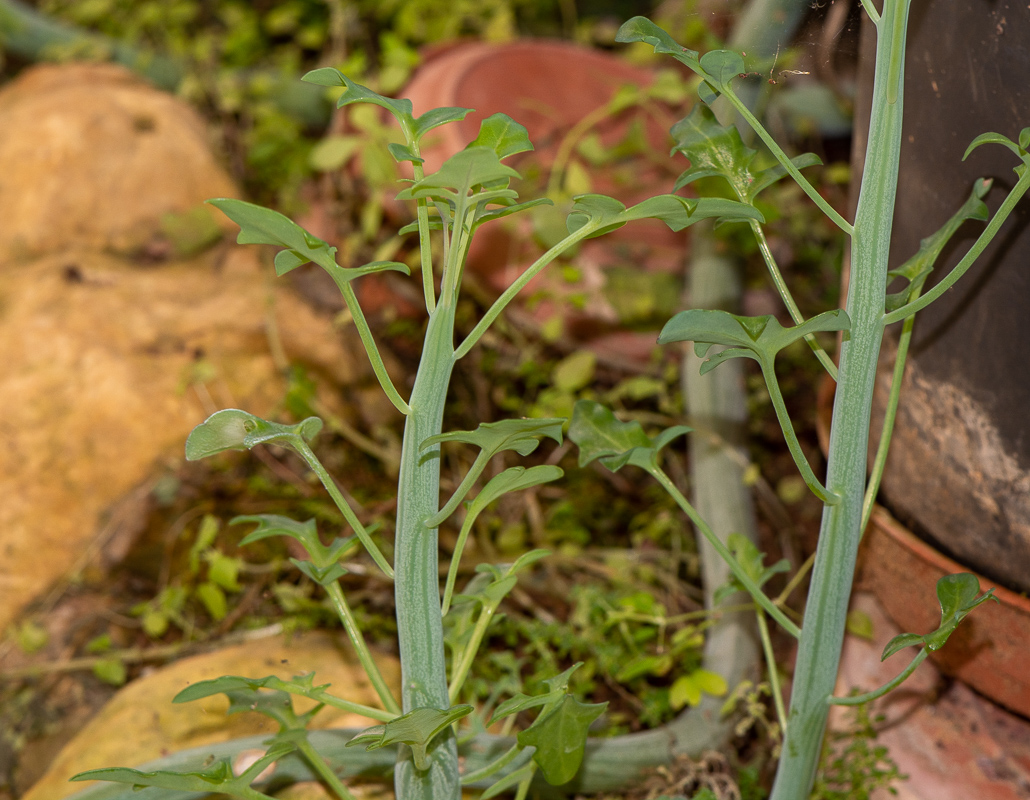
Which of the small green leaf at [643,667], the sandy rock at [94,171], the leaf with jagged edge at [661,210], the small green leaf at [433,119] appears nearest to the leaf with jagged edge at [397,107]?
the small green leaf at [433,119]

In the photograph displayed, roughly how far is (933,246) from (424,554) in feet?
1.58

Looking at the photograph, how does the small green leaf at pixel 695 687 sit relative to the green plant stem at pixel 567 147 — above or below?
below

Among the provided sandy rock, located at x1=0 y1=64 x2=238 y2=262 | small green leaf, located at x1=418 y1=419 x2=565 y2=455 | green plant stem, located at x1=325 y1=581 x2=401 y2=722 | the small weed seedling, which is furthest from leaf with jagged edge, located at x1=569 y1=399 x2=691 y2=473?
sandy rock, located at x1=0 y1=64 x2=238 y2=262

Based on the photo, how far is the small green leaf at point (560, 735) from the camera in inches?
24.2

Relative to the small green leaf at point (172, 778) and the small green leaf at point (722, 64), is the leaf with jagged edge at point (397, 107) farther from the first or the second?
the small green leaf at point (172, 778)

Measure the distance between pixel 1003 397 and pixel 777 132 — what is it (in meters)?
1.12

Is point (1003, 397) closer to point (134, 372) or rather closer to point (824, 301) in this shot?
point (824, 301)

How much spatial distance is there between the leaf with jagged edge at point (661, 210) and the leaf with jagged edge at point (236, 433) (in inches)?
9.2

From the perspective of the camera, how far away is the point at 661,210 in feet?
1.83

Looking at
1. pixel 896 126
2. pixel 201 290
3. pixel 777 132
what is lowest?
pixel 201 290

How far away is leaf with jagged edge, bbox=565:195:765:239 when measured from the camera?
21.7 inches

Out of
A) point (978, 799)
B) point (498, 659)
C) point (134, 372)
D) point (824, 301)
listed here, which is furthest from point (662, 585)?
point (134, 372)

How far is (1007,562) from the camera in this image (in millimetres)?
796

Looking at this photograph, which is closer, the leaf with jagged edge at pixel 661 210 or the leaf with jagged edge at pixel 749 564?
the leaf with jagged edge at pixel 661 210
